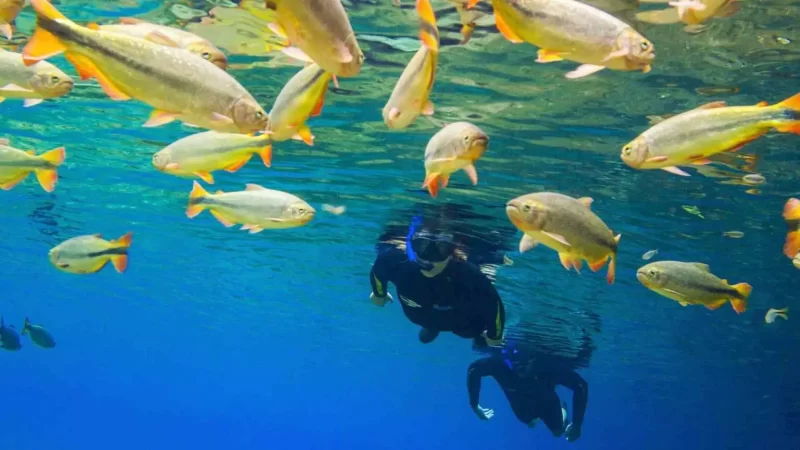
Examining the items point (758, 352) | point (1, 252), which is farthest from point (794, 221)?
point (1, 252)

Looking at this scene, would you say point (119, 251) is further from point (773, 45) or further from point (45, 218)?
point (45, 218)

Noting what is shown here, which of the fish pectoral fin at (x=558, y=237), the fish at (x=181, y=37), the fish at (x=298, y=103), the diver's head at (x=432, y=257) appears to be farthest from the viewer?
the diver's head at (x=432, y=257)

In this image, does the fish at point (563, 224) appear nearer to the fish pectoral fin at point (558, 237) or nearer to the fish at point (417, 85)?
the fish pectoral fin at point (558, 237)

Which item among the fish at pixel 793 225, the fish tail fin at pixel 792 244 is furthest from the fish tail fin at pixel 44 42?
the fish tail fin at pixel 792 244

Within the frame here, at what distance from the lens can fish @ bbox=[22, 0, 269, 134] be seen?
9.54 feet

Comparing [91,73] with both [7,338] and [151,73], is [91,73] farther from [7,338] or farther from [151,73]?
[7,338]

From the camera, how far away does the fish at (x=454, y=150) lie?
4.25 meters

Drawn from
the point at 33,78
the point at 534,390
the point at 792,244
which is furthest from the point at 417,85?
the point at 534,390

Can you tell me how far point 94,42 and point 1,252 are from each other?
40.2 m

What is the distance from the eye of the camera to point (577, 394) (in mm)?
15516

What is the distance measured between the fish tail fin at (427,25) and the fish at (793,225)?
446cm

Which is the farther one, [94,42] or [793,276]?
[793,276]

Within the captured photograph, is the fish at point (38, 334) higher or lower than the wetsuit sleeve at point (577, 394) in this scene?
higher

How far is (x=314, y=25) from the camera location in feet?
9.33
